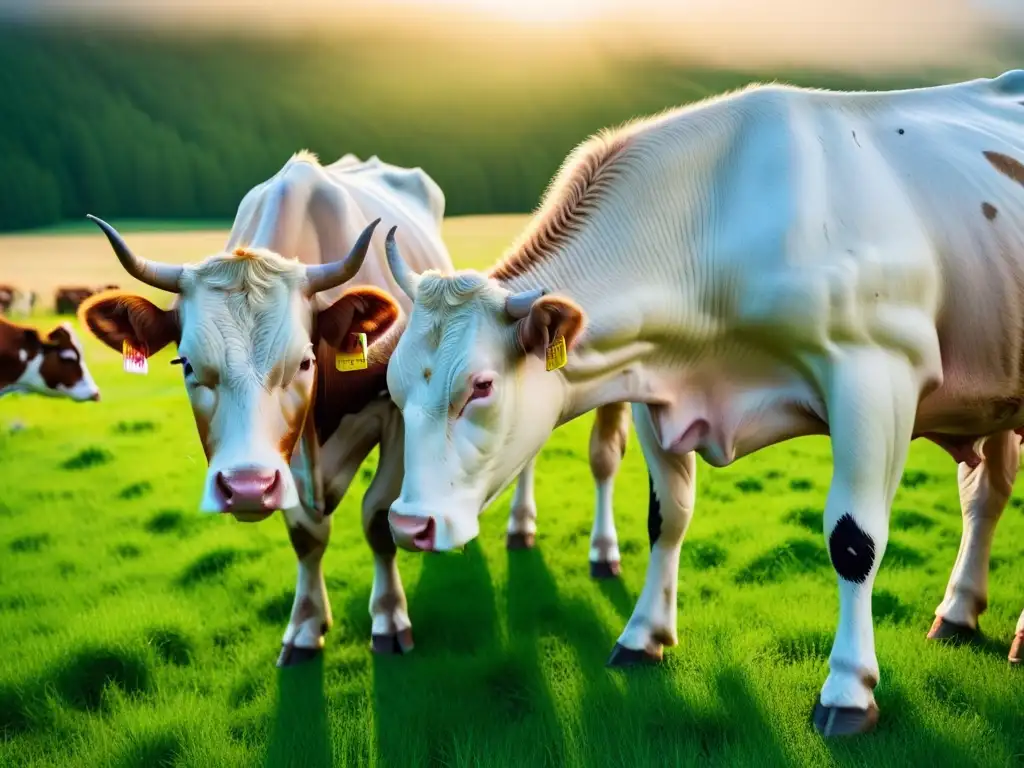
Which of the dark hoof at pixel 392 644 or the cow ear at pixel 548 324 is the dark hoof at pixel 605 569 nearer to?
the dark hoof at pixel 392 644

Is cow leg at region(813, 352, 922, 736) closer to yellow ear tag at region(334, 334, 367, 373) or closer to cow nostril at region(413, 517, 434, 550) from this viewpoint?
cow nostril at region(413, 517, 434, 550)

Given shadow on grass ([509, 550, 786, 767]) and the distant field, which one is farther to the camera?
the distant field

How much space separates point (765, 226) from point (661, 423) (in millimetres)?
851

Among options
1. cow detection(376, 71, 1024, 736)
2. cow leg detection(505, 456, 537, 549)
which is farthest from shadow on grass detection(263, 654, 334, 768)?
cow leg detection(505, 456, 537, 549)

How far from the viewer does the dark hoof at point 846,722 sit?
2.99m

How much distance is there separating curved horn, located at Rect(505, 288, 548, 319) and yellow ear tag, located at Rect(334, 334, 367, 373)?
2.87ft

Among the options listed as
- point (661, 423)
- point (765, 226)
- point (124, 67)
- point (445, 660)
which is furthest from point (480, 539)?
point (124, 67)

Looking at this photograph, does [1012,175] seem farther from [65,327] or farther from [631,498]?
[65,327]

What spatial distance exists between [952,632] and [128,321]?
149 inches

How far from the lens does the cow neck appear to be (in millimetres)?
3080

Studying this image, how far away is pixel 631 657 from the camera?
3693mm

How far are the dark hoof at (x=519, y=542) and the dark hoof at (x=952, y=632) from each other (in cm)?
238

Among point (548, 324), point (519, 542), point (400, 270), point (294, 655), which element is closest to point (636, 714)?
point (548, 324)

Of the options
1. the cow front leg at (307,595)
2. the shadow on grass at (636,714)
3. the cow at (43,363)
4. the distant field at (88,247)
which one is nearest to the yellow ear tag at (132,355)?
the cow front leg at (307,595)
